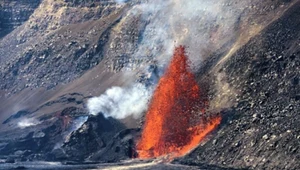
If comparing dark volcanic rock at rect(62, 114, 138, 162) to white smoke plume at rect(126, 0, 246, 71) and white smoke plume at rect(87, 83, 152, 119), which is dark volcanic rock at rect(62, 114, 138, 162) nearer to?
white smoke plume at rect(87, 83, 152, 119)

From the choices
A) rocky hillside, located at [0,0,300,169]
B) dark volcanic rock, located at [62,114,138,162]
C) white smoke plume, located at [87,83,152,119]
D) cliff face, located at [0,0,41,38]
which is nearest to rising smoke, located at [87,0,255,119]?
white smoke plume, located at [87,83,152,119]

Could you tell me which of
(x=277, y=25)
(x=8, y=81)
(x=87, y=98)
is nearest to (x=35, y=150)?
(x=87, y=98)

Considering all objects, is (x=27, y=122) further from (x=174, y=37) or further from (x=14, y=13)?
(x=14, y=13)

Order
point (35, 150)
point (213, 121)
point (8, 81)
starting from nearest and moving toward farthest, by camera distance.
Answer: point (213, 121) < point (35, 150) < point (8, 81)

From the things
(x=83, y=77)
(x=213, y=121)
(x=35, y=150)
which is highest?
(x=83, y=77)

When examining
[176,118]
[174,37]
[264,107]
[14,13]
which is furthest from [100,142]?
[14,13]

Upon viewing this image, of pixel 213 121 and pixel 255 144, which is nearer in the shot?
pixel 255 144

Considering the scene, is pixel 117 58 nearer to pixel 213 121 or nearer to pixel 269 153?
pixel 213 121
